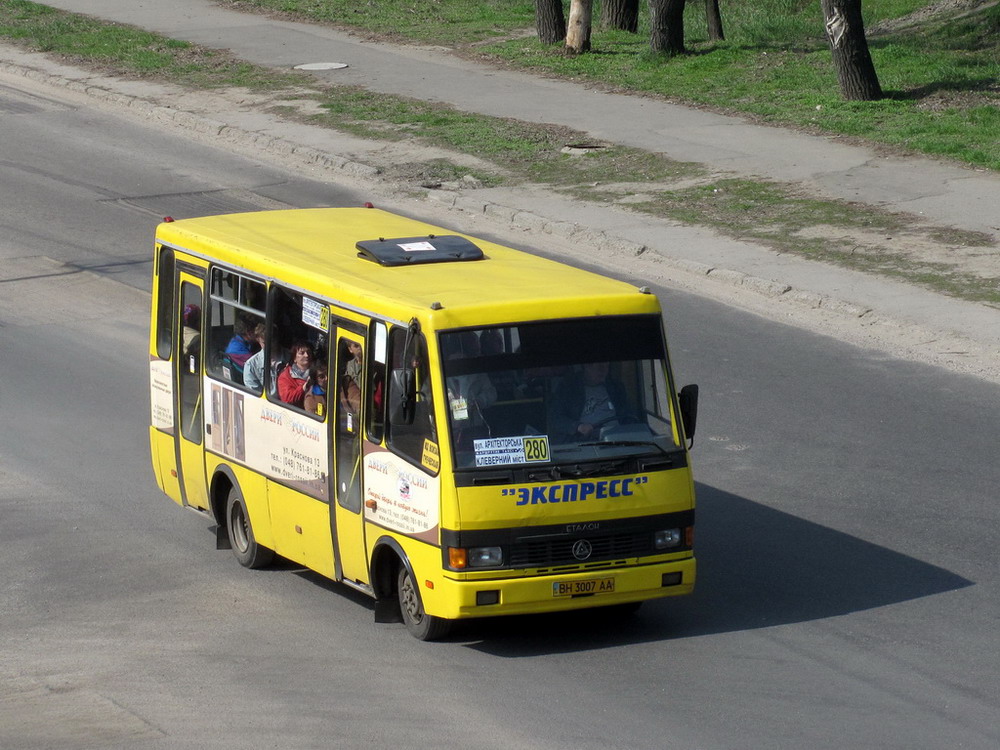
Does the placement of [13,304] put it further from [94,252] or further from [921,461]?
[921,461]

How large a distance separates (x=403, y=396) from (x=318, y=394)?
112 cm

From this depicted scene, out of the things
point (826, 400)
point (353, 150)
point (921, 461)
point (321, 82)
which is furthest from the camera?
point (321, 82)

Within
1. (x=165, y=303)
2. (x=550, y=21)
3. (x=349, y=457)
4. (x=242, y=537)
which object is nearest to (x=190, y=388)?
(x=165, y=303)

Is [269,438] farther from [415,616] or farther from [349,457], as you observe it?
[415,616]

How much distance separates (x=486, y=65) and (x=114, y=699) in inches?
907

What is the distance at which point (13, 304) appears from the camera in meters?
17.6

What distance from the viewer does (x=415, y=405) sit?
30.5ft

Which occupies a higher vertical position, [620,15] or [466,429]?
[620,15]

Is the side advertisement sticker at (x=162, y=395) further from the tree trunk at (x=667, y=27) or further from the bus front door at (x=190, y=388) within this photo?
the tree trunk at (x=667, y=27)

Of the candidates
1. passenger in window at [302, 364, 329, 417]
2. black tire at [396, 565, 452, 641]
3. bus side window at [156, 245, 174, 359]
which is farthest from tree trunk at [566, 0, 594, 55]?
black tire at [396, 565, 452, 641]

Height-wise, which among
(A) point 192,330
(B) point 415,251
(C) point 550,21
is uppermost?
A: (C) point 550,21

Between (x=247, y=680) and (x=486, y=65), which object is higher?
(x=486, y=65)

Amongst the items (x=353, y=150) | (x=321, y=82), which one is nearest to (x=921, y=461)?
(x=353, y=150)

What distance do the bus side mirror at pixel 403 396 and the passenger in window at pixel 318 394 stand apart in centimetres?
76
